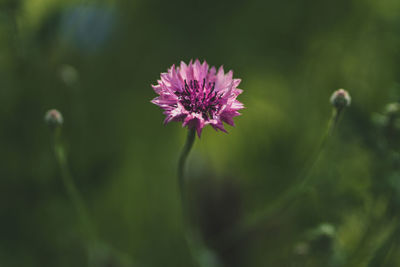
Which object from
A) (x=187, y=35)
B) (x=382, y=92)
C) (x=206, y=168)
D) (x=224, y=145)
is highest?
(x=187, y=35)

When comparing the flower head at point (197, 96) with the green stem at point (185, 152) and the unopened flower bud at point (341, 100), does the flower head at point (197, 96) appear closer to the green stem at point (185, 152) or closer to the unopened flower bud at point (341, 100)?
the green stem at point (185, 152)

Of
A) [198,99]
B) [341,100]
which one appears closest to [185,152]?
[198,99]

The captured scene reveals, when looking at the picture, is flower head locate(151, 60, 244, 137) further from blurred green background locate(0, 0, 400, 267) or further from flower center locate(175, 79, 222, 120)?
blurred green background locate(0, 0, 400, 267)

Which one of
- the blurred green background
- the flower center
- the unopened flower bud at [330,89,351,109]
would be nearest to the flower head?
the flower center

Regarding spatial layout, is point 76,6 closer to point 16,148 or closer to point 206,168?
point 16,148

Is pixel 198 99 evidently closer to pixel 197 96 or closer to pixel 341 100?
pixel 197 96

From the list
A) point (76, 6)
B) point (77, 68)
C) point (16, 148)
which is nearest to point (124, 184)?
point (16, 148)
